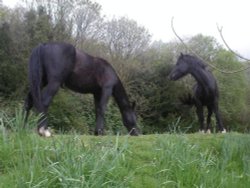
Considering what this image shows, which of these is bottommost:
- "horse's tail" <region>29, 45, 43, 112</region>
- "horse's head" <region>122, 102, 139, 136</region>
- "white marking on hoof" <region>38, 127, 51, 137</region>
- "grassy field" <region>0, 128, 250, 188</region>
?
"grassy field" <region>0, 128, 250, 188</region>

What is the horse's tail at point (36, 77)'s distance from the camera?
683 cm

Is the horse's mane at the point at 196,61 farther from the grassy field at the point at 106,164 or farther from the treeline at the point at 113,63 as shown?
the grassy field at the point at 106,164

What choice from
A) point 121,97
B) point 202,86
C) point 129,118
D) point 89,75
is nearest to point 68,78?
point 89,75

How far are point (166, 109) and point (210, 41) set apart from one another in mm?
7052

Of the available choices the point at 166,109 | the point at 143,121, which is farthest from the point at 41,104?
the point at 166,109

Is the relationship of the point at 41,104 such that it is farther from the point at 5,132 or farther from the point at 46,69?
the point at 5,132

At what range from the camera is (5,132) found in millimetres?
4656

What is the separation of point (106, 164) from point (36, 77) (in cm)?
346

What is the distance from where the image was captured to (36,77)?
703cm

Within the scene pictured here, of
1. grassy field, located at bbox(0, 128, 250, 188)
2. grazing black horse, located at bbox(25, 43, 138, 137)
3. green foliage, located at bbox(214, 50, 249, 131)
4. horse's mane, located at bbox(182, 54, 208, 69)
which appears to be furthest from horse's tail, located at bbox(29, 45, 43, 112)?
A: green foliage, located at bbox(214, 50, 249, 131)

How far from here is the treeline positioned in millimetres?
17859

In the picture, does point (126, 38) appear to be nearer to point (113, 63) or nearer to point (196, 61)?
point (113, 63)

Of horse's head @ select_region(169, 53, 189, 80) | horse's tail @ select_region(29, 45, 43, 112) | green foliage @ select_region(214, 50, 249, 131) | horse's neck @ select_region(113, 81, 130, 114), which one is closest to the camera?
horse's tail @ select_region(29, 45, 43, 112)

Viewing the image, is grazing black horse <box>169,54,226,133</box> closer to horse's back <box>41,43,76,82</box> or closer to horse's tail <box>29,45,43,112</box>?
horse's back <box>41,43,76,82</box>
